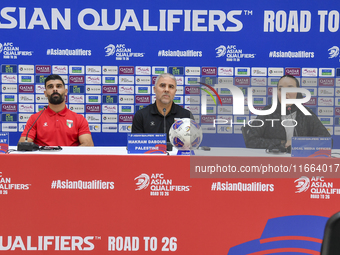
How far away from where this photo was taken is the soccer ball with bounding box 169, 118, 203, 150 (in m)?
1.58

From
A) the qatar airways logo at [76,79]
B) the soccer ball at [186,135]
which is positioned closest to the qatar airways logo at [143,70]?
the qatar airways logo at [76,79]

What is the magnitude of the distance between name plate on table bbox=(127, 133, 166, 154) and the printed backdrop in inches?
68.7

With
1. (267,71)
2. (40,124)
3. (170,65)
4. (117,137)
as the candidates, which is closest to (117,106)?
(117,137)

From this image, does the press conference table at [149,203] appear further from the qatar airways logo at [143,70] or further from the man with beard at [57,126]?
the qatar airways logo at [143,70]

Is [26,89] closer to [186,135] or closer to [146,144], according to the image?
[146,144]

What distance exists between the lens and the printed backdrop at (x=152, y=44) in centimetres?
319

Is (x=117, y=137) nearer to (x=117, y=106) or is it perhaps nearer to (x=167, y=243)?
(x=117, y=106)

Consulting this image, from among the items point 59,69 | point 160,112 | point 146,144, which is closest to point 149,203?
point 146,144

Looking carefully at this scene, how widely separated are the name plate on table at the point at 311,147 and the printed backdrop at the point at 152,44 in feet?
5.86

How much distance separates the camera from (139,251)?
145 cm

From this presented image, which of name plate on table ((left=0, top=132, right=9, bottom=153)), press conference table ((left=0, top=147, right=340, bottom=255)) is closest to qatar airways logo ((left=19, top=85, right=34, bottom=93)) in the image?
name plate on table ((left=0, top=132, right=9, bottom=153))

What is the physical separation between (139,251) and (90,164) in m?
0.49

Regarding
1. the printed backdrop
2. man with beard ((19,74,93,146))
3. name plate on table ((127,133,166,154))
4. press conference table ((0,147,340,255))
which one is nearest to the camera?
press conference table ((0,147,340,255))

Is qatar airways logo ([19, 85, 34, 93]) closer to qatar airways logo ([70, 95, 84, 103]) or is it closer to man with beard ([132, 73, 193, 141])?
qatar airways logo ([70, 95, 84, 103])
